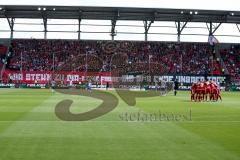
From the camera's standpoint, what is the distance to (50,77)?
85812 mm

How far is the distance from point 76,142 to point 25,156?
8.74ft

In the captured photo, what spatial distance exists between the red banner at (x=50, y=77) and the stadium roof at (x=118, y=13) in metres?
8.54

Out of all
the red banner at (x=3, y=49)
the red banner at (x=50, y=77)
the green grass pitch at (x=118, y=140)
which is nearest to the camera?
the green grass pitch at (x=118, y=140)

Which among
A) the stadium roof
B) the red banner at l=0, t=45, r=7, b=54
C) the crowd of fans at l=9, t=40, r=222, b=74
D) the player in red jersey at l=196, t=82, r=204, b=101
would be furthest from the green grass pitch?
the red banner at l=0, t=45, r=7, b=54

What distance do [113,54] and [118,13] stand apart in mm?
9046

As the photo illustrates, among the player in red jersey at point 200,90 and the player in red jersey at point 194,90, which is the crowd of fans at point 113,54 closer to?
the player in red jersey at point 194,90

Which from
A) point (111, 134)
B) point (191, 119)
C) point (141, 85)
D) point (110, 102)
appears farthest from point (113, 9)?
point (111, 134)

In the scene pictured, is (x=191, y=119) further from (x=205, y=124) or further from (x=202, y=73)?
(x=202, y=73)

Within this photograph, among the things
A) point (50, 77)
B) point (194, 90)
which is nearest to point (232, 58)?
point (50, 77)

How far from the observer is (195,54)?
305ft

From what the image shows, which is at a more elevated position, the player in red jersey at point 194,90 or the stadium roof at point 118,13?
the stadium roof at point 118,13

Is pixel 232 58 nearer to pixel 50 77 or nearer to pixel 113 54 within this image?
pixel 113 54

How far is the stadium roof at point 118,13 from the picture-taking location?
81.0 m

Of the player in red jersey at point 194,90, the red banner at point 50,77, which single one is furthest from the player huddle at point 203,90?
the red banner at point 50,77
